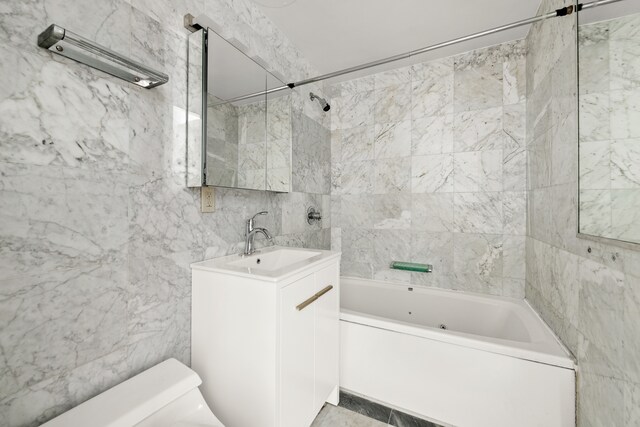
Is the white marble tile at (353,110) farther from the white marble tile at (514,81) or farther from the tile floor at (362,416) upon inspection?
the tile floor at (362,416)

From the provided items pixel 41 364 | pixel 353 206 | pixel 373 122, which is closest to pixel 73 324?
pixel 41 364

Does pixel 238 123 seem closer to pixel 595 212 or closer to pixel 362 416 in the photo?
pixel 595 212

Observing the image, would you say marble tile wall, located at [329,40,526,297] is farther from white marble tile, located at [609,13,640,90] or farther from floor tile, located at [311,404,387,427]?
white marble tile, located at [609,13,640,90]

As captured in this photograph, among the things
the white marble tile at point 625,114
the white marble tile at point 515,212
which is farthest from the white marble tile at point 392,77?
the white marble tile at point 625,114

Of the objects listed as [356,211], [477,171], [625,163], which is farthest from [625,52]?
[356,211]

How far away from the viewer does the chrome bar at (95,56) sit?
707 mm

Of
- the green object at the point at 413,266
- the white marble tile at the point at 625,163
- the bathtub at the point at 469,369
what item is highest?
the white marble tile at the point at 625,163

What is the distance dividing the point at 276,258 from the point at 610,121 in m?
1.58

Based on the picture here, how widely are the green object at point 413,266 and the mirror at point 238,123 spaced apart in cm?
124

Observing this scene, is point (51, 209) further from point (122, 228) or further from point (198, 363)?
point (198, 363)

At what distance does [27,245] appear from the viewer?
0.72 metres

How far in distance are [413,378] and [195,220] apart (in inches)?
59.4

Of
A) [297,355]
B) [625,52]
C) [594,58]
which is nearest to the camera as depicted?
[625,52]

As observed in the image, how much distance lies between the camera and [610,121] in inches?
33.1
